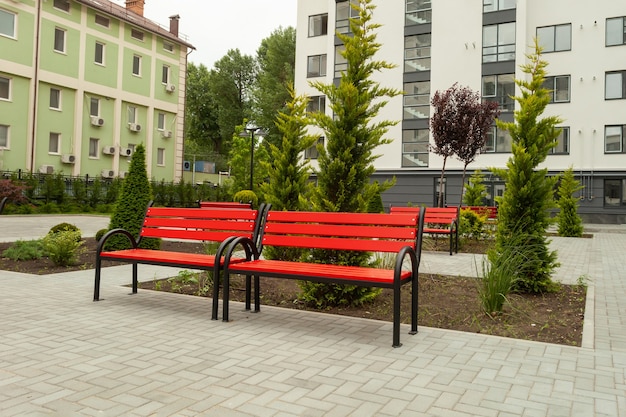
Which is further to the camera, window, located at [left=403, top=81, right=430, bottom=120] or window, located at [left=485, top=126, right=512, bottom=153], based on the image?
window, located at [left=403, top=81, right=430, bottom=120]

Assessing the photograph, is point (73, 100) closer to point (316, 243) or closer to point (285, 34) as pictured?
point (285, 34)

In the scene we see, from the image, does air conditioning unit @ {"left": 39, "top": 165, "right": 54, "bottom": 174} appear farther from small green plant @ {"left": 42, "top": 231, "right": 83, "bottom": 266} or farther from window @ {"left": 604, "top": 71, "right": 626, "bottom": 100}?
window @ {"left": 604, "top": 71, "right": 626, "bottom": 100}

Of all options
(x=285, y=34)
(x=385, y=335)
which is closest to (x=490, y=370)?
(x=385, y=335)

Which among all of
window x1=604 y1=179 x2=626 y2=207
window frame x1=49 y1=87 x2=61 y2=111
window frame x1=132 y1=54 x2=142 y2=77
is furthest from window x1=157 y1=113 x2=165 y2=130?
window x1=604 y1=179 x2=626 y2=207

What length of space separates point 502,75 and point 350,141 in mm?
27567

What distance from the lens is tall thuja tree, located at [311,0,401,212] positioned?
6445 mm

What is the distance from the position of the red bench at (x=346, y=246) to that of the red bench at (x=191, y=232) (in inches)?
7.4

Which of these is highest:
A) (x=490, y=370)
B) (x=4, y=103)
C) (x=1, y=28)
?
(x=1, y=28)

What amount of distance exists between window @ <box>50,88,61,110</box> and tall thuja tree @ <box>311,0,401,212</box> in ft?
95.0

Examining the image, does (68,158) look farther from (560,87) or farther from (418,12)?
(560,87)

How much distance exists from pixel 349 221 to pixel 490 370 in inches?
84.5

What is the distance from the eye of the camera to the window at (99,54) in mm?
33188

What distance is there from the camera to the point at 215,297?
5.36 metres

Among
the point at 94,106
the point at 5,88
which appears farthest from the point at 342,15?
the point at 5,88
